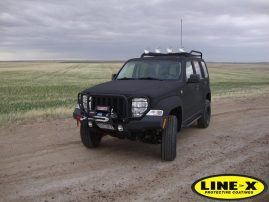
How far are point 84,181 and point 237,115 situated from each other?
7.34 meters

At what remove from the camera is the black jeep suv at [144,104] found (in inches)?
235

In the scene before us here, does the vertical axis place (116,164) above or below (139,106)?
below

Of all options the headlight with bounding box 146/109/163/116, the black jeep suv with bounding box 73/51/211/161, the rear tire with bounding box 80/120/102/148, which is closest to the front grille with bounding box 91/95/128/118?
the black jeep suv with bounding box 73/51/211/161

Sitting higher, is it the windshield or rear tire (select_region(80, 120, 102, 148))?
the windshield

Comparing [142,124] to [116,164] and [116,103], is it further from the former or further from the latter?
[116,164]

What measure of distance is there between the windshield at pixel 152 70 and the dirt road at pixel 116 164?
148 centimetres

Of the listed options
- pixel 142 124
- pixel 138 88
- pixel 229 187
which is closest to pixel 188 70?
pixel 138 88

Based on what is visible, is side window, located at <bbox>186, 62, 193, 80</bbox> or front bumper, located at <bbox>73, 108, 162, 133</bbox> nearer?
front bumper, located at <bbox>73, 108, 162, 133</bbox>

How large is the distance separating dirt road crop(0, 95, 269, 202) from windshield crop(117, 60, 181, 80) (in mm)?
1476

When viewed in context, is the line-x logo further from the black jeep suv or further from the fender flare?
the fender flare

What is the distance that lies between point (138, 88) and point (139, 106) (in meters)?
0.43

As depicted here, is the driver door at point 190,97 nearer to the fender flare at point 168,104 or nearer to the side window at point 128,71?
the fender flare at point 168,104

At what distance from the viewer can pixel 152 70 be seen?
7.43 metres

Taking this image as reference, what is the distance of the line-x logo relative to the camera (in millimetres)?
4741
